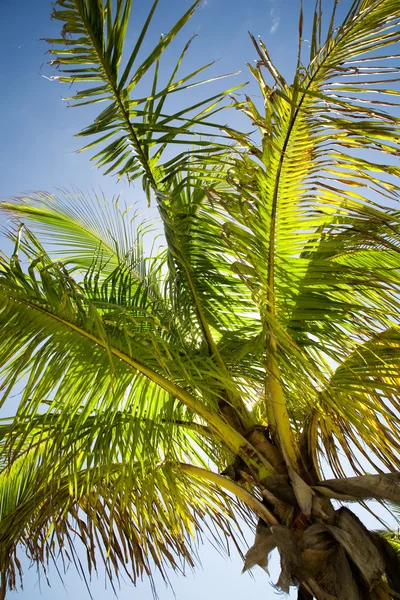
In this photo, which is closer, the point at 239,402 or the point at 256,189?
the point at 256,189

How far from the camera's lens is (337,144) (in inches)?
87.4

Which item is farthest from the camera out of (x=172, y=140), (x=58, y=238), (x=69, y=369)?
(x=58, y=238)

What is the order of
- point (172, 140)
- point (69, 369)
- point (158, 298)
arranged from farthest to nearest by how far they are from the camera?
point (158, 298), point (69, 369), point (172, 140)

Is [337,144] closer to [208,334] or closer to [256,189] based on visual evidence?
[256,189]

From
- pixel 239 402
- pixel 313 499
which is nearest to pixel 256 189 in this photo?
pixel 239 402

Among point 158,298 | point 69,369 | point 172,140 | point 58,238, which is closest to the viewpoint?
point 172,140

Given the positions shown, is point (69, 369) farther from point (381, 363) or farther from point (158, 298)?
point (381, 363)

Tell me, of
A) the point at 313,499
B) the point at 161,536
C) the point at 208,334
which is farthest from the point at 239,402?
the point at 161,536

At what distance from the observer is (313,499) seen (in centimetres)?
238

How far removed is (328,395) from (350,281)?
0.67 metres

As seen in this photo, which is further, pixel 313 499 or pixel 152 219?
pixel 152 219

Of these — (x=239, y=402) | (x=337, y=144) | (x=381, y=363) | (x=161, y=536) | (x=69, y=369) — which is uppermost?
(x=337, y=144)

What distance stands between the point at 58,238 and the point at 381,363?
2516 millimetres

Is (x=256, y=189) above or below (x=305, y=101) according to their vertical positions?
below
